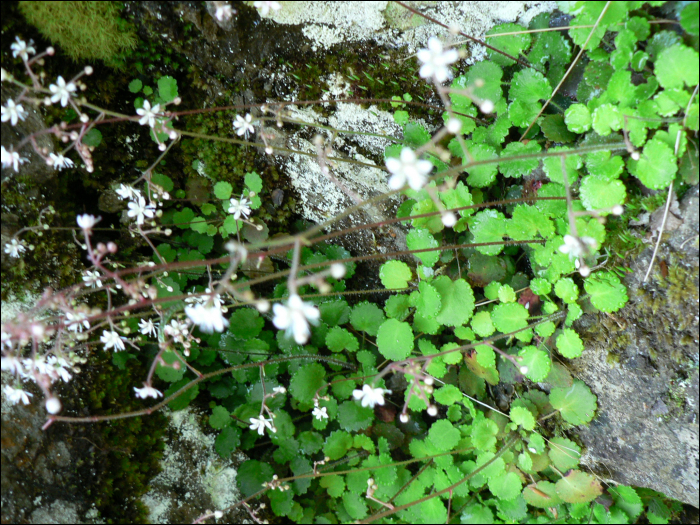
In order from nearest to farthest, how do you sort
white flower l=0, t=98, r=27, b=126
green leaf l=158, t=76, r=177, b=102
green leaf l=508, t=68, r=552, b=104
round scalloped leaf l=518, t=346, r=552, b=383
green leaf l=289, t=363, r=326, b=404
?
white flower l=0, t=98, r=27, b=126
green leaf l=508, t=68, r=552, b=104
round scalloped leaf l=518, t=346, r=552, b=383
green leaf l=158, t=76, r=177, b=102
green leaf l=289, t=363, r=326, b=404

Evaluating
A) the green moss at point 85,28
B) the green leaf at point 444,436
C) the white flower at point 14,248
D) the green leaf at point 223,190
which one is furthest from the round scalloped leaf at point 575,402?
the green moss at point 85,28

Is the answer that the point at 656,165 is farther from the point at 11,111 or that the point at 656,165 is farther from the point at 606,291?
the point at 11,111

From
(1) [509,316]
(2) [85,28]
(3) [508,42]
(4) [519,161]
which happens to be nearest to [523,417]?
(1) [509,316]

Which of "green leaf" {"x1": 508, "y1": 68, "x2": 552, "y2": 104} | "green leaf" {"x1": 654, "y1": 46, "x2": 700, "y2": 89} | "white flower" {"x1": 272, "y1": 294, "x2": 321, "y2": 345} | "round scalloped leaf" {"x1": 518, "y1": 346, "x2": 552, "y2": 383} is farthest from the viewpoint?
"round scalloped leaf" {"x1": 518, "y1": 346, "x2": 552, "y2": 383}

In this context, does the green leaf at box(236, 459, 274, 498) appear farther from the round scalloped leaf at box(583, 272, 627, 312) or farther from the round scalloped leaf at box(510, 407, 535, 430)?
the round scalloped leaf at box(583, 272, 627, 312)

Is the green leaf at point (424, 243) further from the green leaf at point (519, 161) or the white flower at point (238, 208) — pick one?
the white flower at point (238, 208)

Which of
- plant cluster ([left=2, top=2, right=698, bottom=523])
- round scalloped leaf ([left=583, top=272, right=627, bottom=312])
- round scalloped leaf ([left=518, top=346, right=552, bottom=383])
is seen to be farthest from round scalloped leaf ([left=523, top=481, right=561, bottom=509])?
round scalloped leaf ([left=583, top=272, right=627, bottom=312])

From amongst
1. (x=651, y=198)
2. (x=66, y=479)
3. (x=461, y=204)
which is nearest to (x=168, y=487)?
(x=66, y=479)
